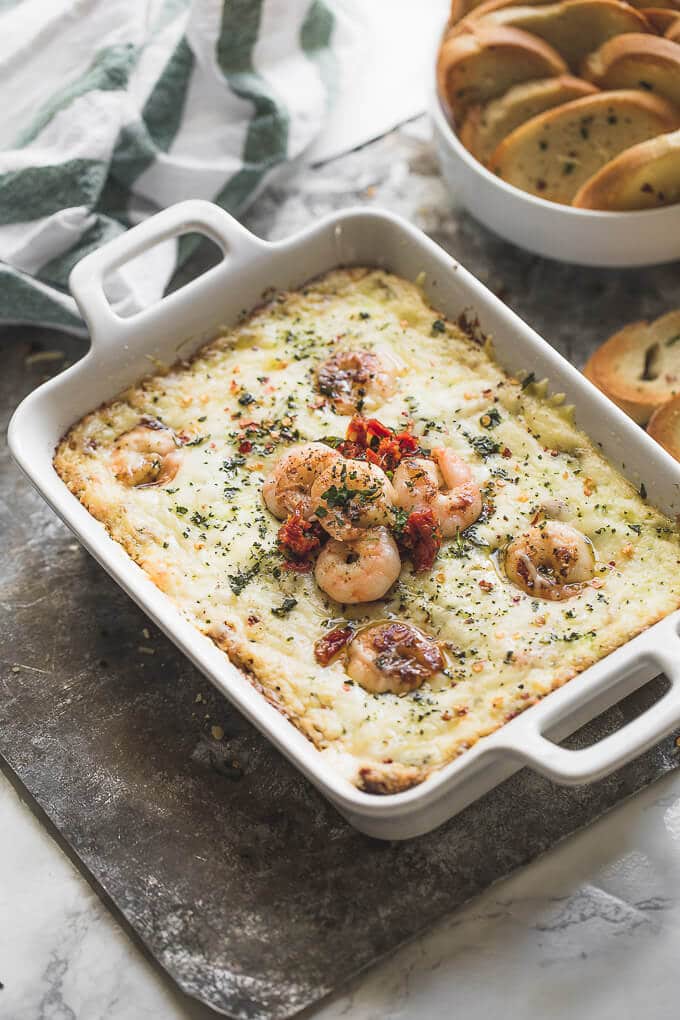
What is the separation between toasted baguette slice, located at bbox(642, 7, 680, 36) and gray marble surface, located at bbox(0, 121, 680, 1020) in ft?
8.31

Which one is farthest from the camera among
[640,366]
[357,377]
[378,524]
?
[640,366]

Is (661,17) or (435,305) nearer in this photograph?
(435,305)

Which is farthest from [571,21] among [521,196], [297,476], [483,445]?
[297,476]

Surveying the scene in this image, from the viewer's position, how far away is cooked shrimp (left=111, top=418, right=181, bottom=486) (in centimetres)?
356

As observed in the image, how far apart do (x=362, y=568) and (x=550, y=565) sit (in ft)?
1.68

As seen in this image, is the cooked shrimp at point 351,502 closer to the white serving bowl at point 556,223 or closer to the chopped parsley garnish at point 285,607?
the chopped parsley garnish at point 285,607

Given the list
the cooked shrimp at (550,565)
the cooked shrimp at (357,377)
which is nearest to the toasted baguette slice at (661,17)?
the cooked shrimp at (357,377)

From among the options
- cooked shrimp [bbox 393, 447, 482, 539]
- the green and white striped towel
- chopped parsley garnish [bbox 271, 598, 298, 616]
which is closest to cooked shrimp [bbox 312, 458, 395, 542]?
cooked shrimp [bbox 393, 447, 482, 539]

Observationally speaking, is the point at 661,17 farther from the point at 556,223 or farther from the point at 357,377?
the point at 357,377

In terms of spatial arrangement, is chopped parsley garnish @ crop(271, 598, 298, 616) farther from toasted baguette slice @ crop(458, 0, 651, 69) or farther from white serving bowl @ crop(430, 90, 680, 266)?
toasted baguette slice @ crop(458, 0, 651, 69)

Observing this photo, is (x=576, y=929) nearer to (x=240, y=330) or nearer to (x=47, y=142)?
(x=240, y=330)

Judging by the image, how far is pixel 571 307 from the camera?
4.35m

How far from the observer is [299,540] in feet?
10.9

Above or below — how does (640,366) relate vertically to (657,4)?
below
